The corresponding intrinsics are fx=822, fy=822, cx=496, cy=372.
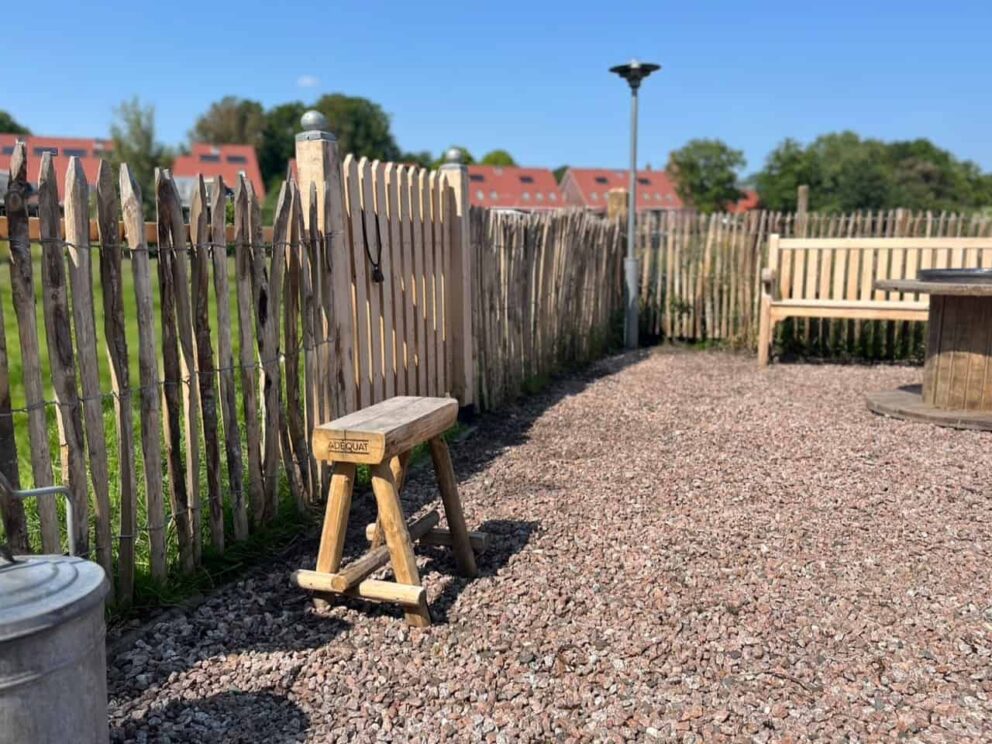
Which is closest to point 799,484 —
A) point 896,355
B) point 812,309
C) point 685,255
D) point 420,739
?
point 420,739

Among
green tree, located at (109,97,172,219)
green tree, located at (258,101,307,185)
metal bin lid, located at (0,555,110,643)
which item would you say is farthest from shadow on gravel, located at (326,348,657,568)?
green tree, located at (258,101,307,185)

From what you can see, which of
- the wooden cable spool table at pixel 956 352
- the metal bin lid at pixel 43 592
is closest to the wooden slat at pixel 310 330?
the metal bin lid at pixel 43 592

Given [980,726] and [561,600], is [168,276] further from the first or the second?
[980,726]

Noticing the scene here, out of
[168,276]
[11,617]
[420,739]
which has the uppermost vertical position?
[168,276]

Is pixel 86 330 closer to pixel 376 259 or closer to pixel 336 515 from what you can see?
pixel 336 515

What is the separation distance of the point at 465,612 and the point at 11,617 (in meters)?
1.75

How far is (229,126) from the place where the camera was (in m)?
75.6

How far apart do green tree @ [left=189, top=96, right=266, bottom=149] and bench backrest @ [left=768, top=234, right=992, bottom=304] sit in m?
73.6

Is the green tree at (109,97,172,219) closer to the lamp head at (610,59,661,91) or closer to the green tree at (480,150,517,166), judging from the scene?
the lamp head at (610,59,661,91)

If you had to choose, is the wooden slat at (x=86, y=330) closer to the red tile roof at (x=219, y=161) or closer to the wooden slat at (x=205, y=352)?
the wooden slat at (x=205, y=352)

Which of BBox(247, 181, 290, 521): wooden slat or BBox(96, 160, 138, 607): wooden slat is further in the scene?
BBox(247, 181, 290, 521): wooden slat

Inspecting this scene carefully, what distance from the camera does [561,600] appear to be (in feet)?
10.5

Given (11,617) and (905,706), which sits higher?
(11,617)

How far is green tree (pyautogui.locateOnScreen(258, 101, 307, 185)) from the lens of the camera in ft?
255
